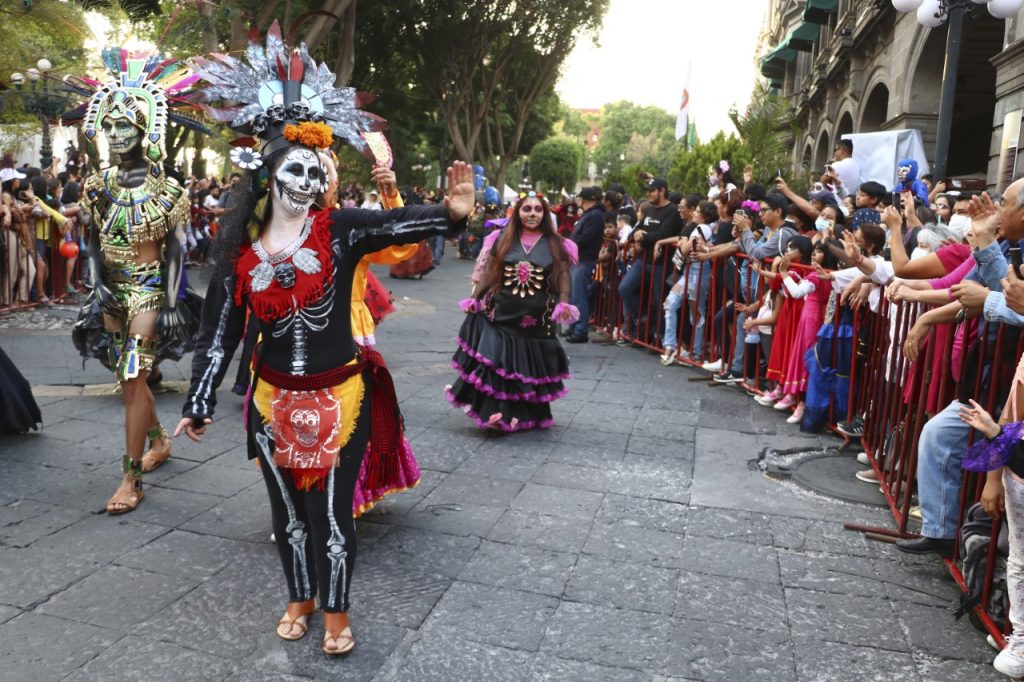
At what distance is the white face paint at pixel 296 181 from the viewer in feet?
11.5

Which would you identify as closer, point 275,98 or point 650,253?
point 275,98

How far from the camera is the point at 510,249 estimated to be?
706cm

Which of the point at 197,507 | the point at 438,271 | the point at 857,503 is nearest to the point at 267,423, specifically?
the point at 197,507

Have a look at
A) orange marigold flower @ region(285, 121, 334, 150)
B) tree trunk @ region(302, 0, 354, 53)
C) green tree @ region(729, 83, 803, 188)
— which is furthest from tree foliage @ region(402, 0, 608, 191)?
orange marigold flower @ region(285, 121, 334, 150)

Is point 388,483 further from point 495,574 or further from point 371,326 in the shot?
point 371,326

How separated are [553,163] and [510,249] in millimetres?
50196

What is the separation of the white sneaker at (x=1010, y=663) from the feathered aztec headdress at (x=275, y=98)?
3.21 m

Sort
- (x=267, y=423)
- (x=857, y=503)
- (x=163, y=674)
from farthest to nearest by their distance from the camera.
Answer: (x=857, y=503) < (x=267, y=423) < (x=163, y=674)

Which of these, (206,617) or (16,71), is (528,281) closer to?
(206,617)

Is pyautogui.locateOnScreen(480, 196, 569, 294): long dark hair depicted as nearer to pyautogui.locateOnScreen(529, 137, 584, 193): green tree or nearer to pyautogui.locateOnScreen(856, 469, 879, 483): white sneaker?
pyautogui.locateOnScreen(856, 469, 879, 483): white sneaker

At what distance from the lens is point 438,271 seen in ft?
68.9

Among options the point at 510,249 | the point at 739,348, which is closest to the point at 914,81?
the point at 739,348

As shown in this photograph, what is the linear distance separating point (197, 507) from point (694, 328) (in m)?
6.10

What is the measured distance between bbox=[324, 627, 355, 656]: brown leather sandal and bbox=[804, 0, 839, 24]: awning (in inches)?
1185
